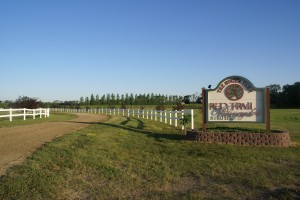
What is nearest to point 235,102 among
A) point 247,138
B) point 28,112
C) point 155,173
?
point 247,138

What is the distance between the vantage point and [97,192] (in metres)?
6.44

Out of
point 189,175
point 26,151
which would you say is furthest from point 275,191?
point 26,151

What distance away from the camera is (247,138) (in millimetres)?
12641

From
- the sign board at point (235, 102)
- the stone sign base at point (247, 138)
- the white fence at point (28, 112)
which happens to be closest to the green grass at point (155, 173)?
the stone sign base at point (247, 138)

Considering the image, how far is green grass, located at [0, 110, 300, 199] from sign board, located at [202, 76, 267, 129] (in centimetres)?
232

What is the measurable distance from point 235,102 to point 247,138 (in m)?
1.87

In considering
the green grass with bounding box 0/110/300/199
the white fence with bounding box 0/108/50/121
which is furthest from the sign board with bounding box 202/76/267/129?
the white fence with bounding box 0/108/50/121

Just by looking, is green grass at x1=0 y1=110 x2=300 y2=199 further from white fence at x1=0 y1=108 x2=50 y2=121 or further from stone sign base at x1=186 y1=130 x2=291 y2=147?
white fence at x1=0 y1=108 x2=50 y2=121

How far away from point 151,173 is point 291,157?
446 cm

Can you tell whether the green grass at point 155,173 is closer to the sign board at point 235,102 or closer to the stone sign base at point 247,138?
the stone sign base at point 247,138

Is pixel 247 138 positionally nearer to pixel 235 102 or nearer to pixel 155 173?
pixel 235 102

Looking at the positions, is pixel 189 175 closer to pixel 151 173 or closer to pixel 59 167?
pixel 151 173

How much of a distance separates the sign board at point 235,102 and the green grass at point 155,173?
7.60 ft

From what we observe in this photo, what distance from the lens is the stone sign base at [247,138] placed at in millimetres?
12398
